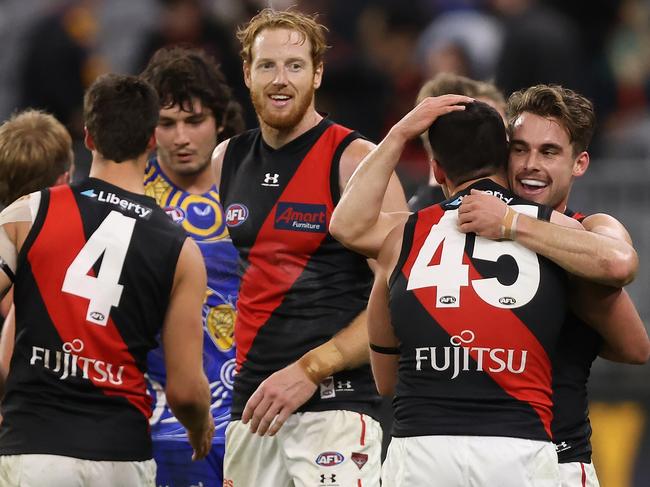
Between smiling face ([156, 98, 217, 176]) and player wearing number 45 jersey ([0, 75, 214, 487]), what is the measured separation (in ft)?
4.20

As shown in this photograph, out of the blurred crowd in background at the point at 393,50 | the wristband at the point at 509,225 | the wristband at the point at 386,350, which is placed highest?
the blurred crowd in background at the point at 393,50

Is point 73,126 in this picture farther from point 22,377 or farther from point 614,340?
point 614,340

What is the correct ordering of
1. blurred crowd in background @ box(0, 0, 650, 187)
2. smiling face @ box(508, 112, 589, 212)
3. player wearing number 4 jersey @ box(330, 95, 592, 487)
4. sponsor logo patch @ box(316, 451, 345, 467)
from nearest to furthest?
1. player wearing number 4 jersey @ box(330, 95, 592, 487)
2. smiling face @ box(508, 112, 589, 212)
3. sponsor logo patch @ box(316, 451, 345, 467)
4. blurred crowd in background @ box(0, 0, 650, 187)

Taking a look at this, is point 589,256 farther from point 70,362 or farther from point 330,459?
point 70,362

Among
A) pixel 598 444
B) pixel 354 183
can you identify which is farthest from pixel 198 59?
pixel 598 444

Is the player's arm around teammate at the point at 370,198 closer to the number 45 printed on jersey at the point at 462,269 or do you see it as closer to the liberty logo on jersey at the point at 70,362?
the number 45 printed on jersey at the point at 462,269

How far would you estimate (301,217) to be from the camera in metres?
6.12

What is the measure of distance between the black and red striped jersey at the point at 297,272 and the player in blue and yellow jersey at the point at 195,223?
2.13 ft

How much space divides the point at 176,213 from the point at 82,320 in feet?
5.39

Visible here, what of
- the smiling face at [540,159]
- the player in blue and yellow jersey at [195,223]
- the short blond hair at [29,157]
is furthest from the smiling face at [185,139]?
the smiling face at [540,159]

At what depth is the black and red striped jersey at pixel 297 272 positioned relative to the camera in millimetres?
6121

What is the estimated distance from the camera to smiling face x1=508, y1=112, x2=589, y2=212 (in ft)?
17.7

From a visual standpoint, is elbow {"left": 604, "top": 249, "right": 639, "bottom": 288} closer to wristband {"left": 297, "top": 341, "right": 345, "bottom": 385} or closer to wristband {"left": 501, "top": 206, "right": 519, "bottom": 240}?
wristband {"left": 501, "top": 206, "right": 519, "bottom": 240}

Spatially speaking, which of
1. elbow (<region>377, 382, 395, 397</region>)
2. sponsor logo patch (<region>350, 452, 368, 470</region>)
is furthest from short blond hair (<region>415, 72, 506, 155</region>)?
elbow (<region>377, 382, 395, 397</region>)
